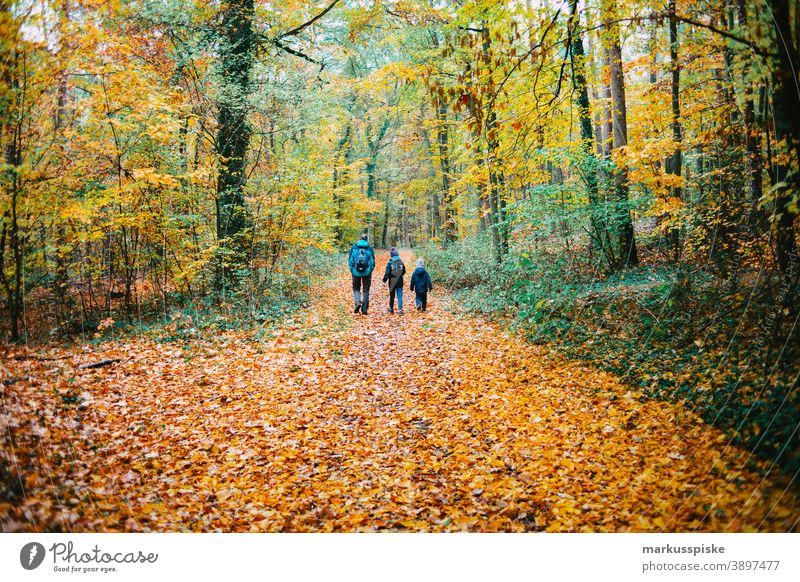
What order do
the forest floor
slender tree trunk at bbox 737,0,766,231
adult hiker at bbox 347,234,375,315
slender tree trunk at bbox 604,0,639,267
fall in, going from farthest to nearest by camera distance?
adult hiker at bbox 347,234,375,315 → slender tree trunk at bbox 604,0,639,267 → slender tree trunk at bbox 737,0,766,231 → the forest floor

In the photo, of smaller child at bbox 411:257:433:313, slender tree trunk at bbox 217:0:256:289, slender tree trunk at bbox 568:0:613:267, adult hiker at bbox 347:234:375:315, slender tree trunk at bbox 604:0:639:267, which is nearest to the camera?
slender tree trunk at bbox 568:0:613:267

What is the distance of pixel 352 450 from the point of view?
4.17 metres

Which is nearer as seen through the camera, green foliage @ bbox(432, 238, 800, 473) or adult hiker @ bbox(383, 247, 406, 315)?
green foliage @ bbox(432, 238, 800, 473)

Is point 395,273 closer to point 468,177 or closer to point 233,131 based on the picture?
point 468,177

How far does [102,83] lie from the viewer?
3965mm

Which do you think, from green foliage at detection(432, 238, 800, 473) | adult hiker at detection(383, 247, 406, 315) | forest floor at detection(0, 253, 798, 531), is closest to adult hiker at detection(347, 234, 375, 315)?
adult hiker at detection(383, 247, 406, 315)

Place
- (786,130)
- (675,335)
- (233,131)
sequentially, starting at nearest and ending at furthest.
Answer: (786,130), (675,335), (233,131)

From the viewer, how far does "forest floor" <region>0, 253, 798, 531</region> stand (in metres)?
2.34

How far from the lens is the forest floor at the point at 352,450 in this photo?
2.34 metres

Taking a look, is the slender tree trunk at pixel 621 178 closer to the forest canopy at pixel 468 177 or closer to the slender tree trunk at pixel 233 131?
the forest canopy at pixel 468 177

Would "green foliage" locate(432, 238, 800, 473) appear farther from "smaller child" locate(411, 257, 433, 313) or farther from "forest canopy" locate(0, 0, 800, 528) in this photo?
"smaller child" locate(411, 257, 433, 313)

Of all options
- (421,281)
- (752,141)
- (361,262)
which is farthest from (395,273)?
(752,141)
